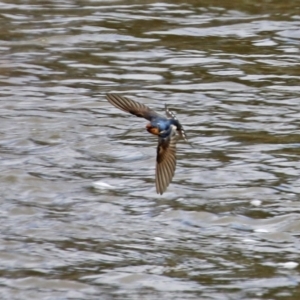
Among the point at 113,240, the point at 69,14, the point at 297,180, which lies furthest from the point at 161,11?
the point at 113,240

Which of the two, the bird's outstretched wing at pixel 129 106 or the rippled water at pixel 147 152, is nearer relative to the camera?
the rippled water at pixel 147 152

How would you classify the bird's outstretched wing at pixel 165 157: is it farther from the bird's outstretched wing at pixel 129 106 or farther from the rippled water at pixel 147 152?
the rippled water at pixel 147 152

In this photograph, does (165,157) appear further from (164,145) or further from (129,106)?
(129,106)

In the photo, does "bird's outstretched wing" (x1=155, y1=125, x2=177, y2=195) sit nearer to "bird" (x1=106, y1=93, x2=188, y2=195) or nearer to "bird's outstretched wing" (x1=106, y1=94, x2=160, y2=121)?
"bird" (x1=106, y1=93, x2=188, y2=195)

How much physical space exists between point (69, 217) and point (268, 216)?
1.14 meters

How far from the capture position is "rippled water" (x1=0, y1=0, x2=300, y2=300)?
5703 mm

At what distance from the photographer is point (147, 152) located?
7789mm

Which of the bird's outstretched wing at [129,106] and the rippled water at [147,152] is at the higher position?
the bird's outstretched wing at [129,106]

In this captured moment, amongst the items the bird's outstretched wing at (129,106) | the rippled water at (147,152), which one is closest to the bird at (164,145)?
→ the bird's outstretched wing at (129,106)

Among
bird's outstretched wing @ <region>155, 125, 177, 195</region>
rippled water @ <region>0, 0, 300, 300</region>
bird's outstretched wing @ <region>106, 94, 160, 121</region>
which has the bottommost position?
rippled water @ <region>0, 0, 300, 300</region>

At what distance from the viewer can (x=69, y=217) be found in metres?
6.52

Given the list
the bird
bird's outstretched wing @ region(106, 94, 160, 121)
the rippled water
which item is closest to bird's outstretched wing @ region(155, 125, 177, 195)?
the bird

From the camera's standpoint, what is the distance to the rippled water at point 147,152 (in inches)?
225

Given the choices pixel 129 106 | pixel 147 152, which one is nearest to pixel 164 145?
pixel 129 106
